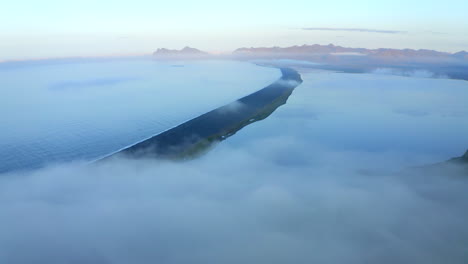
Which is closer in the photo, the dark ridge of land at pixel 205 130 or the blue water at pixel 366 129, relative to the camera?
the dark ridge of land at pixel 205 130

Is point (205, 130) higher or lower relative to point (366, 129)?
lower

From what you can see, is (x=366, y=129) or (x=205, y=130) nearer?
(x=205, y=130)

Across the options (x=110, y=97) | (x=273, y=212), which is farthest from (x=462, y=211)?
(x=110, y=97)

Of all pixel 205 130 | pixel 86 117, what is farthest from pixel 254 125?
pixel 86 117

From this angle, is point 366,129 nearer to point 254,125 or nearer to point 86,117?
point 254,125

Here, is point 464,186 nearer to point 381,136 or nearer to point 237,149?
point 381,136

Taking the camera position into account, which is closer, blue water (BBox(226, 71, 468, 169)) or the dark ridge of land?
the dark ridge of land

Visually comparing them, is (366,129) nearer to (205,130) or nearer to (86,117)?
(205,130)

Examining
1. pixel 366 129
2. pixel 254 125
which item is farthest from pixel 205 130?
pixel 366 129
